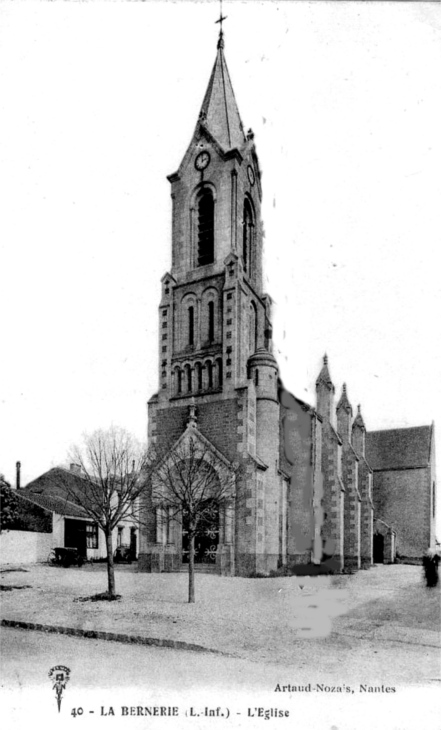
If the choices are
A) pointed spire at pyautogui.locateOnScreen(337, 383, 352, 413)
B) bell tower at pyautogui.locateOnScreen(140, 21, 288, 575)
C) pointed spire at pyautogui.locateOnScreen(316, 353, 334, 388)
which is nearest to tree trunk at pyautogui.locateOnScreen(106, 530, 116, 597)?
bell tower at pyautogui.locateOnScreen(140, 21, 288, 575)

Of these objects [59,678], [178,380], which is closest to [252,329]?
[178,380]

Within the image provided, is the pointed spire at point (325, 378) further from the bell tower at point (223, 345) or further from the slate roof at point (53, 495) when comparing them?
the slate roof at point (53, 495)

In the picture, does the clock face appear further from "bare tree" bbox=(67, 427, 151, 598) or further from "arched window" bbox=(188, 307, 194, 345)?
"bare tree" bbox=(67, 427, 151, 598)

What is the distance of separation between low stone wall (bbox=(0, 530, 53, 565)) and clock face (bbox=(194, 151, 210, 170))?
21.2 meters

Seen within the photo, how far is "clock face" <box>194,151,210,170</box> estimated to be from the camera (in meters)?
29.1

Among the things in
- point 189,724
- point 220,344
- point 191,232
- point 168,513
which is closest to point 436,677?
point 189,724

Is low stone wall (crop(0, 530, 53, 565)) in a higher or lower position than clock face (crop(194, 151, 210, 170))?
lower

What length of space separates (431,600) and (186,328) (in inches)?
655

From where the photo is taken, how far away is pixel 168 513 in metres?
24.1

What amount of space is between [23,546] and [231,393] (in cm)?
1431

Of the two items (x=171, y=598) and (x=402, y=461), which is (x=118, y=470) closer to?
(x=171, y=598)

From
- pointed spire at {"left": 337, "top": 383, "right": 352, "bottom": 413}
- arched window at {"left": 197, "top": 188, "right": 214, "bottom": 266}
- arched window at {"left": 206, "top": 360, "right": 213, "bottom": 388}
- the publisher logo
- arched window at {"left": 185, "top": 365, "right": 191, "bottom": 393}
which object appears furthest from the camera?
pointed spire at {"left": 337, "top": 383, "right": 352, "bottom": 413}

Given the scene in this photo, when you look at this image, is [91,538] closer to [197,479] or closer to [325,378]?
[197,479]

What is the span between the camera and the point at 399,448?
48594mm
